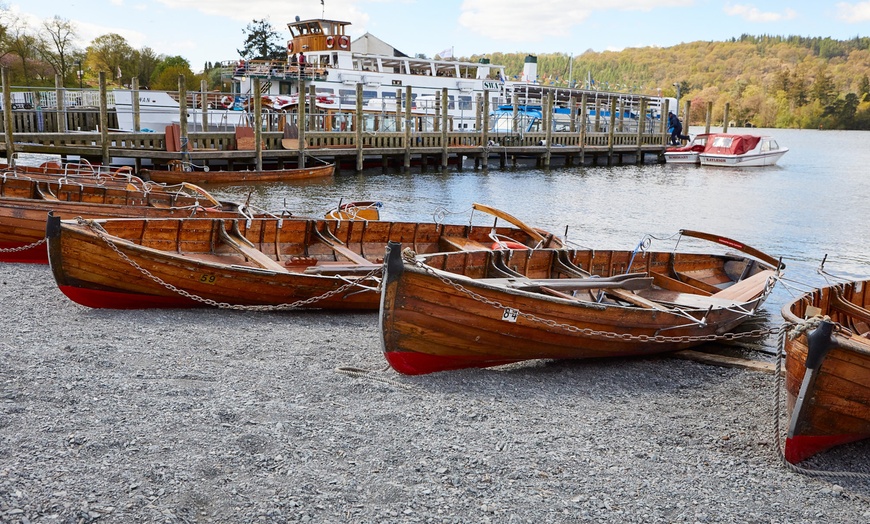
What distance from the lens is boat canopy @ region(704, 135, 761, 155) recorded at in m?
49.1

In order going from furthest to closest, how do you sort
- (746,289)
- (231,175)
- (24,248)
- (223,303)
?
(231,175) < (24,248) < (746,289) < (223,303)

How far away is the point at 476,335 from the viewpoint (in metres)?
7.87

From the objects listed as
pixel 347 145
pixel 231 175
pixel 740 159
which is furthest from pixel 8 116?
Result: pixel 740 159

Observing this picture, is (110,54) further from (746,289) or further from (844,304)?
(844,304)

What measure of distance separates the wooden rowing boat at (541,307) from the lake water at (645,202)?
352 cm

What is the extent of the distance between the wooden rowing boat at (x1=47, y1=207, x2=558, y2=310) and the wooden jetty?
16.4 metres

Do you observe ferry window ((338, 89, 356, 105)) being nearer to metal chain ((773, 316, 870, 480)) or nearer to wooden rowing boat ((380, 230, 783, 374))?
wooden rowing boat ((380, 230, 783, 374))

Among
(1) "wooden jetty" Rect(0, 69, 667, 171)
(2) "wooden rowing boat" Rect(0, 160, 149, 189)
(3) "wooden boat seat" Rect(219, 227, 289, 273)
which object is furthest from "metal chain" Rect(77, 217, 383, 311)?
(1) "wooden jetty" Rect(0, 69, 667, 171)

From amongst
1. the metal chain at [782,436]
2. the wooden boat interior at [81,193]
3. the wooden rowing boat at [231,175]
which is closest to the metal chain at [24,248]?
the wooden boat interior at [81,193]

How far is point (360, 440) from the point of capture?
19.9 feet

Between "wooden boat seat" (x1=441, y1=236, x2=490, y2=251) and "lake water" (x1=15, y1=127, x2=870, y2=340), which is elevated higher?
"wooden boat seat" (x1=441, y1=236, x2=490, y2=251)

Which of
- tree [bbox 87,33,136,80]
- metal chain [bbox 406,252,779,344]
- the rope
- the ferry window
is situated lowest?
the rope

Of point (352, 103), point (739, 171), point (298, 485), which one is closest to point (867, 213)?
point (739, 171)

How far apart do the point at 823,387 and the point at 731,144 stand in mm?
46890
